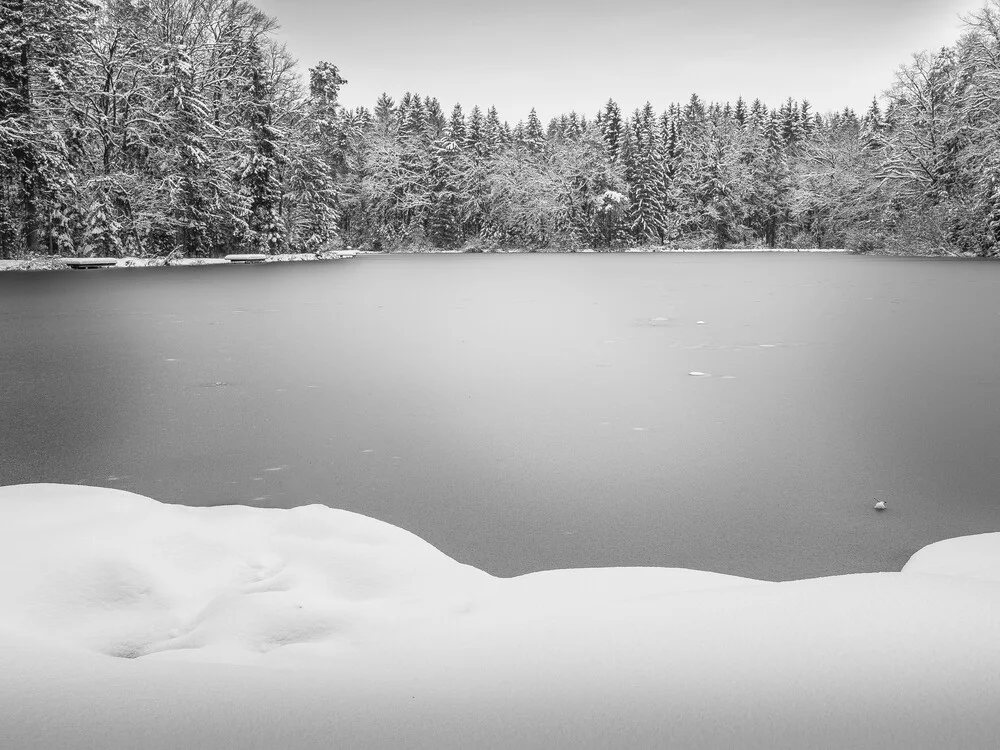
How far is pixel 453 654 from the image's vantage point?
4.28ft

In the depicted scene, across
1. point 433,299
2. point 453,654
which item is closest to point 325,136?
point 433,299

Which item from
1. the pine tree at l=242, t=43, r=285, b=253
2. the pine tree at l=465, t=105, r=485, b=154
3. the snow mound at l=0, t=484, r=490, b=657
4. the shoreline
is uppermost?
the pine tree at l=465, t=105, r=485, b=154

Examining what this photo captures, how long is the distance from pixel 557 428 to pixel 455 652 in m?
2.47

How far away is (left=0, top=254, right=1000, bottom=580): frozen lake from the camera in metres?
2.40

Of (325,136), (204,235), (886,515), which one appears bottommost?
(886,515)

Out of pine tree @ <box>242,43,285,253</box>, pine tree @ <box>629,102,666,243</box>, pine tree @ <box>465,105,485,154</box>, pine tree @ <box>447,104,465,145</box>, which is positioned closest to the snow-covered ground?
pine tree @ <box>242,43,285,253</box>

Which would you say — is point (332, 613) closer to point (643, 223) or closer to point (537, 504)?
point (537, 504)

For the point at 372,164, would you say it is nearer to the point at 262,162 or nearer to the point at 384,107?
the point at 262,162

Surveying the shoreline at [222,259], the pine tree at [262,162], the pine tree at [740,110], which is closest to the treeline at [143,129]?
the pine tree at [262,162]

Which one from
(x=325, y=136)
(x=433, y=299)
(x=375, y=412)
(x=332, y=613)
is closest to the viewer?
(x=332, y=613)

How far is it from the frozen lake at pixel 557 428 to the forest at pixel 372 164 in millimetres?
14974

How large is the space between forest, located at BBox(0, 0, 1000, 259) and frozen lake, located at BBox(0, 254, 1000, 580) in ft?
49.1

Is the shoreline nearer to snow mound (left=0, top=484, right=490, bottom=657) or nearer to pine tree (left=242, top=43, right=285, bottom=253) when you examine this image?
pine tree (left=242, top=43, right=285, bottom=253)

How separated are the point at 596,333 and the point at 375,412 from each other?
13.6 feet
